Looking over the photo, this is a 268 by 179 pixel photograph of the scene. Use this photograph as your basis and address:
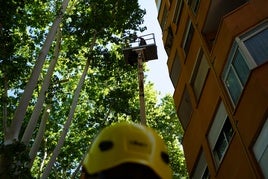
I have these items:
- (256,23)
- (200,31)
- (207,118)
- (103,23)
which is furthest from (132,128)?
(103,23)

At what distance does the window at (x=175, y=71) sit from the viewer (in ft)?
49.7

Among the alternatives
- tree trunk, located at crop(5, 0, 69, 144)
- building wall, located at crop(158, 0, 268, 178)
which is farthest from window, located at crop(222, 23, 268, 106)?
tree trunk, located at crop(5, 0, 69, 144)

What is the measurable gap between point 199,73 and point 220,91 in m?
2.26

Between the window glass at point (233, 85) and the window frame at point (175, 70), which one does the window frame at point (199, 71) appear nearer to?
the window glass at point (233, 85)

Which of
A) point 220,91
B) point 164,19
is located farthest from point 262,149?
point 164,19

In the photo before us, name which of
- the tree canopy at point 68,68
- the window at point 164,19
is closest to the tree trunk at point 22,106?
the tree canopy at point 68,68

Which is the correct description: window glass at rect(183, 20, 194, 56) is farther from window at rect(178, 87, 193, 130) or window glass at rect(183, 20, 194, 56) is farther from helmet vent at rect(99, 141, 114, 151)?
helmet vent at rect(99, 141, 114, 151)

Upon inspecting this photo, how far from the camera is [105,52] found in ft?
51.8

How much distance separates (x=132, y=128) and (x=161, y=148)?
246 millimetres

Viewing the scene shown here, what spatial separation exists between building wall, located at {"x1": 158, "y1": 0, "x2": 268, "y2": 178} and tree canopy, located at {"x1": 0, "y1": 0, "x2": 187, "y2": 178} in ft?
8.87

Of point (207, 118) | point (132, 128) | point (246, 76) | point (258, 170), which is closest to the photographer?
point (132, 128)

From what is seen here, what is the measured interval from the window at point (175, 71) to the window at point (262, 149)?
6.94m

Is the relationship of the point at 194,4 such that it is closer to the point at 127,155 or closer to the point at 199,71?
the point at 199,71

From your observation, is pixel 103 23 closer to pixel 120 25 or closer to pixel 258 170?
pixel 120 25
